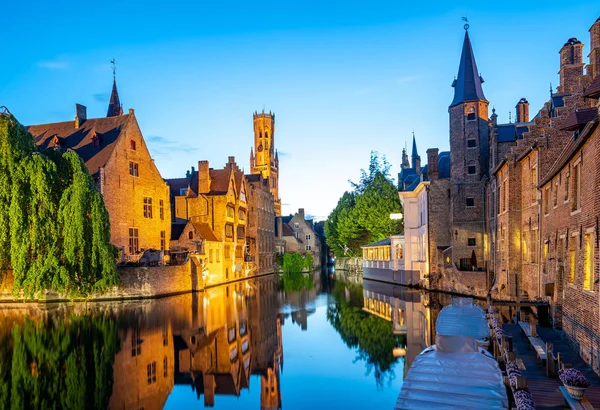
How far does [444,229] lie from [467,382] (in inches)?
1217

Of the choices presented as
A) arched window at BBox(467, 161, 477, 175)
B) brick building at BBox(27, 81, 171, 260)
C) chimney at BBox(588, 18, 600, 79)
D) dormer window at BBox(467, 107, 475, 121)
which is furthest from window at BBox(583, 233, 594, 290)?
brick building at BBox(27, 81, 171, 260)

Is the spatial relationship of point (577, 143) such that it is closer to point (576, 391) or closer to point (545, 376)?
point (545, 376)

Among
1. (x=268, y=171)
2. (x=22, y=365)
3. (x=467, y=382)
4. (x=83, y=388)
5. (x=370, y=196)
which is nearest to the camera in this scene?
(x=467, y=382)

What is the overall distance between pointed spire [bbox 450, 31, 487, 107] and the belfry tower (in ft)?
289

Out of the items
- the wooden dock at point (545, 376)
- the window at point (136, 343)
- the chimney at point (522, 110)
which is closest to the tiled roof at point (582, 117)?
the wooden dock at point (545, 376)

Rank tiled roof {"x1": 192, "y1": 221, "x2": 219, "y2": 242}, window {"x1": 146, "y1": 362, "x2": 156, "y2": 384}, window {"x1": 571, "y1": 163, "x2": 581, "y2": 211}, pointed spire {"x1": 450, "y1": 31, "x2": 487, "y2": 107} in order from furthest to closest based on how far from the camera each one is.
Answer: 1. tiled roof {"x1": 192, "y1": 221, "x2": 219, "y2": 242}
2. pointed spire {"x1": 450, "y1": 31, "x2": 487, "y2": 107}
3. window {"x1": 571, "y1": 163, "x2": 581, "y2": 211}
4. window {"x1": 146, "y1": 362, "x2": 156, "y2": 384}

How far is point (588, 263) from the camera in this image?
13203 mm

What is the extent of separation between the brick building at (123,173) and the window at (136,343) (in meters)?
18.2

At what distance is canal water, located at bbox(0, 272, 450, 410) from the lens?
1206 centimetres

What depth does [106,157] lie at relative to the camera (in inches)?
1444

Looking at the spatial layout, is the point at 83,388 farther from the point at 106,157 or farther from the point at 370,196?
the point at 370,196

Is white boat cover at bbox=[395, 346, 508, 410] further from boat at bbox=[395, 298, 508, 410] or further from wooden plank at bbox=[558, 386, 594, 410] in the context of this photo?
wooden plank at bbox=[558, 386, 594, 410]

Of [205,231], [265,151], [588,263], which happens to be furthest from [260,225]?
[265,151]

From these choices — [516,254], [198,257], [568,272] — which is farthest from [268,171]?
[568,272]
